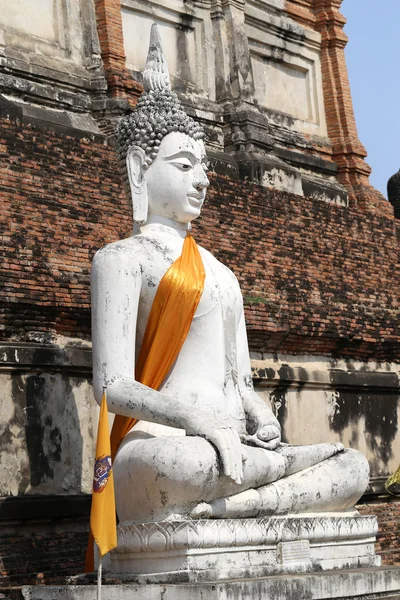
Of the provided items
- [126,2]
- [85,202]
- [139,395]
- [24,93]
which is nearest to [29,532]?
[139,395]

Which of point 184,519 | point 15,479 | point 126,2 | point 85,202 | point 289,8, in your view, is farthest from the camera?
point 289,8

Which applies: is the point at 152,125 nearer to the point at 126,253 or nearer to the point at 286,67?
the point at 126,253

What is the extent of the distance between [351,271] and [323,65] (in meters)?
7.89

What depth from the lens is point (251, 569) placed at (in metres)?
5.89

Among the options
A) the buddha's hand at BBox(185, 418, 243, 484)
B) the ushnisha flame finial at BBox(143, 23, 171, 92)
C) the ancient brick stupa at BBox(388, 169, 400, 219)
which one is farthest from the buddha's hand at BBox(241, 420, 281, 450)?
the ancient brick stupa at BBox(388, 169, 400, 219)

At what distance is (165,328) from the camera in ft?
21.1

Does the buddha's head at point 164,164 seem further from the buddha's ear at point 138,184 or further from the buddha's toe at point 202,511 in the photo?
the buddha's toe at point 202,511

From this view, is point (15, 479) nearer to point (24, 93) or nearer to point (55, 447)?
point (55, 447)

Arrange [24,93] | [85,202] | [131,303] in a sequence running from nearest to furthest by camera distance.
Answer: [131,303]
[85,202]
[24,93]

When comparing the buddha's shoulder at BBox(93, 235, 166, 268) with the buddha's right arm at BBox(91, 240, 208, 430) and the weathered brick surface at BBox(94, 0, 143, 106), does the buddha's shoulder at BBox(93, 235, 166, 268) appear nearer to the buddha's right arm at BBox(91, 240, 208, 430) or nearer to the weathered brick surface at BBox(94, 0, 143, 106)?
the buddha's right arm at BBox(91, 240, 208, 430)

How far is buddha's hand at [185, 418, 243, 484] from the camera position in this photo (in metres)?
5.86

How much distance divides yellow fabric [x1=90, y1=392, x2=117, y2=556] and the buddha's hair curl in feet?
5.25

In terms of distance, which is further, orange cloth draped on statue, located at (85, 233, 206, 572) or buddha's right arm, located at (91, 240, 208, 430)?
orange cloth draped on statue, located at (85, 233, 206, 572)

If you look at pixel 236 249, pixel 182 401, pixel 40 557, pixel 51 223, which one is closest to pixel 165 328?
pixel 182 401
